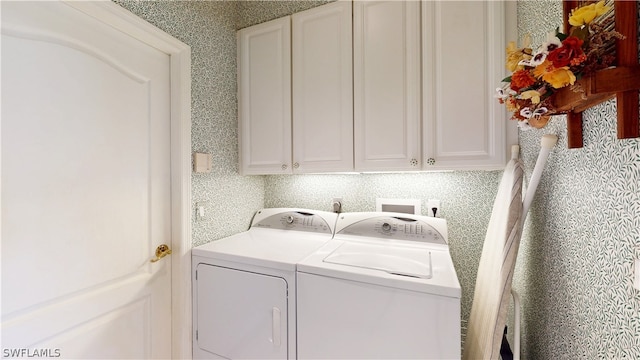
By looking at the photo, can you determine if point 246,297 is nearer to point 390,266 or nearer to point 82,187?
point 390,266

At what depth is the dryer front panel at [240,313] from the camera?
1.26 meters

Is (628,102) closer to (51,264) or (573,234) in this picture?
(573,234)

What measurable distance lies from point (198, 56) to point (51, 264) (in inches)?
52.0

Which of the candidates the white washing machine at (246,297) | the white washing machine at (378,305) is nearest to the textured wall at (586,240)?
the white washing machine at (378,305)

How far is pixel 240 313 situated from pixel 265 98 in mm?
1401

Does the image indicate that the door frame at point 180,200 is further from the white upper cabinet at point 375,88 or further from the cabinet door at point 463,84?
the cabinet door at point 463,84

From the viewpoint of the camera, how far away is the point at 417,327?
1.00 metres

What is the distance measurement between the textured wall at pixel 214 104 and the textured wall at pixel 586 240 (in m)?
1.76

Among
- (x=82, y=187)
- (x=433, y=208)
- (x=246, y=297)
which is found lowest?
(x=246, y=297)

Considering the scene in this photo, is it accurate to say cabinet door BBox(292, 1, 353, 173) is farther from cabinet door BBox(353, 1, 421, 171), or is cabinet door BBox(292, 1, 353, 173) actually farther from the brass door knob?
the brass door knob

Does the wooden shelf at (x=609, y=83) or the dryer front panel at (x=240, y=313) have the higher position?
the wooden shelf at (x=609, y=83)

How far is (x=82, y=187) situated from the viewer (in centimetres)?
111

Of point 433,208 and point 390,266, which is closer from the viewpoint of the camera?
point 390,266

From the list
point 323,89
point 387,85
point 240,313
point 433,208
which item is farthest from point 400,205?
point 240,313
